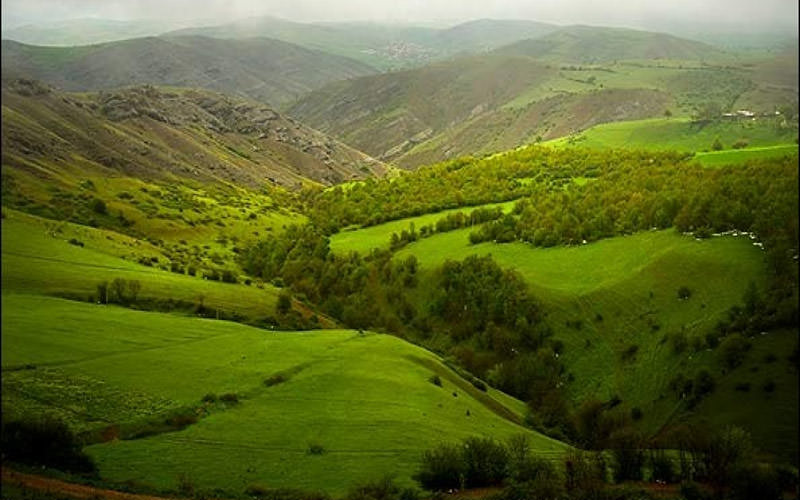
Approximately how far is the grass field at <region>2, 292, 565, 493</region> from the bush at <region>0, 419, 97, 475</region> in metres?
1.89

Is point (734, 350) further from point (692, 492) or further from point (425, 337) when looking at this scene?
point (425, 337)

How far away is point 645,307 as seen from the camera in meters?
97.2

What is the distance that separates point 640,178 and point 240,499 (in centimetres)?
13449

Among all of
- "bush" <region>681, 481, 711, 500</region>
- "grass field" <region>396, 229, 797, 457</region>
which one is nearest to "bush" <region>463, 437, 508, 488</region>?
"bush" <region>681, 481, 711, 500</region>

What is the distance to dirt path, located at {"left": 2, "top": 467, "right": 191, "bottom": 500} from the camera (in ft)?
93.5

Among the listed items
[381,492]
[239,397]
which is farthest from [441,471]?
[239,397]

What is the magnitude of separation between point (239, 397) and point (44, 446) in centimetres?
2026

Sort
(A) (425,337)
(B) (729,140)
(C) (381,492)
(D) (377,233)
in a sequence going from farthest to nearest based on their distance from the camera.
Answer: (D) (377,233) < (B) (729,140) < (A) (425,337) < (C) (381,492)

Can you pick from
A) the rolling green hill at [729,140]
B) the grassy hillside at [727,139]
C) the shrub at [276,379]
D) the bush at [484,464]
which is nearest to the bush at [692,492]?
the bush at [484,464]

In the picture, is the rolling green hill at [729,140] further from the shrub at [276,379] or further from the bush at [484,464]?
the shrub at [276,379]

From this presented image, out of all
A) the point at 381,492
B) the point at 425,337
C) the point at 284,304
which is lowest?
the point at 425,337

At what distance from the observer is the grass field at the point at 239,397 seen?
4028cm

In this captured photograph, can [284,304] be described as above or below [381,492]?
below

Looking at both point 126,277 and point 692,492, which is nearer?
point 692,492
